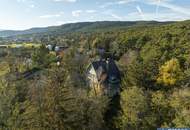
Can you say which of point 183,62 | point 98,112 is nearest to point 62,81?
point 98,112

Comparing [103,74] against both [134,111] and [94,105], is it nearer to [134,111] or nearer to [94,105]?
[94,105]

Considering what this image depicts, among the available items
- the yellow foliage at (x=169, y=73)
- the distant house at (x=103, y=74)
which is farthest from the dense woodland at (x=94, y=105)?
the distant house at (x=103, y=74)

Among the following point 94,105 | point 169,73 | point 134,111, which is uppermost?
point 94,105

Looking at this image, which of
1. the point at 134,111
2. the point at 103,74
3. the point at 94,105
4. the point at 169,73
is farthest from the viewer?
the point at 103,74

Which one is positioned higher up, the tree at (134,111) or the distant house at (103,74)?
the tree at (134,111)

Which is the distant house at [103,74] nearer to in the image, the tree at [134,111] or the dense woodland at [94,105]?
the dense woodland at [94,105]

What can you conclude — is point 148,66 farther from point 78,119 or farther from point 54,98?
point 54,98

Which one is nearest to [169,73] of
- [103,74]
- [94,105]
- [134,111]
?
[103,74]

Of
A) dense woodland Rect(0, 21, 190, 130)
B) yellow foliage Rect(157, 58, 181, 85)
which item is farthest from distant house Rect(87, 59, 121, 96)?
yellow foliage Rect(157, 58, 181, 85)
